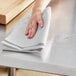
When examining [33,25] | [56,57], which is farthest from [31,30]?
[56,57]

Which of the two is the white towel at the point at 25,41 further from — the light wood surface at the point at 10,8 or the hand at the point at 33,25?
the light wood surface at the point at 10,8

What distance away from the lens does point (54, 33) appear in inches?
29.5

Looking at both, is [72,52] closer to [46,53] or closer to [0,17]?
[46,53]

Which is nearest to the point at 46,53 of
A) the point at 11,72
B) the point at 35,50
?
the point at 35,50

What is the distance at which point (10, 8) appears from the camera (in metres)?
0.86

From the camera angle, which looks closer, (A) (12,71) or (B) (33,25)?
(B) (33,25)

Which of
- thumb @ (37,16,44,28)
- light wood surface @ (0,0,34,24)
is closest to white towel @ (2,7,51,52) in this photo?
thumb @ (37,16,44,28)

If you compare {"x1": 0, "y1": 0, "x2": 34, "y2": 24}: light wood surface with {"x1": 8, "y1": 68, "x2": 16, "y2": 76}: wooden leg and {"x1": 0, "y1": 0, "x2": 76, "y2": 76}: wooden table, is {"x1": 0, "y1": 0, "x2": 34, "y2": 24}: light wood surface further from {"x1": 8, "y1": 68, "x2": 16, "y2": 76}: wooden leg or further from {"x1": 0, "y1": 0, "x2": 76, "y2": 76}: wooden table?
{"x1": 8, "y1": 68, "x2": 16, "y2": 76}: wooden leg

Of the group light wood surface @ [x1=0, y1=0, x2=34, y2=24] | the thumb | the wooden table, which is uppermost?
light wood surface @ [x1=0, y1=0, x2=34, y2=24]

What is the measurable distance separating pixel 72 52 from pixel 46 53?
8 cm

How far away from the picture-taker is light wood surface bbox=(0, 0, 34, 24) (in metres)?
0.81

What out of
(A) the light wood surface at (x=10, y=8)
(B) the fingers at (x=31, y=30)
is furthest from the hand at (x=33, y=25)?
(A) the light wood surface at (x=10, y=8)

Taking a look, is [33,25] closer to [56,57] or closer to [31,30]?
[31,30]

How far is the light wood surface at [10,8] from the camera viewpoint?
2.64 ft
